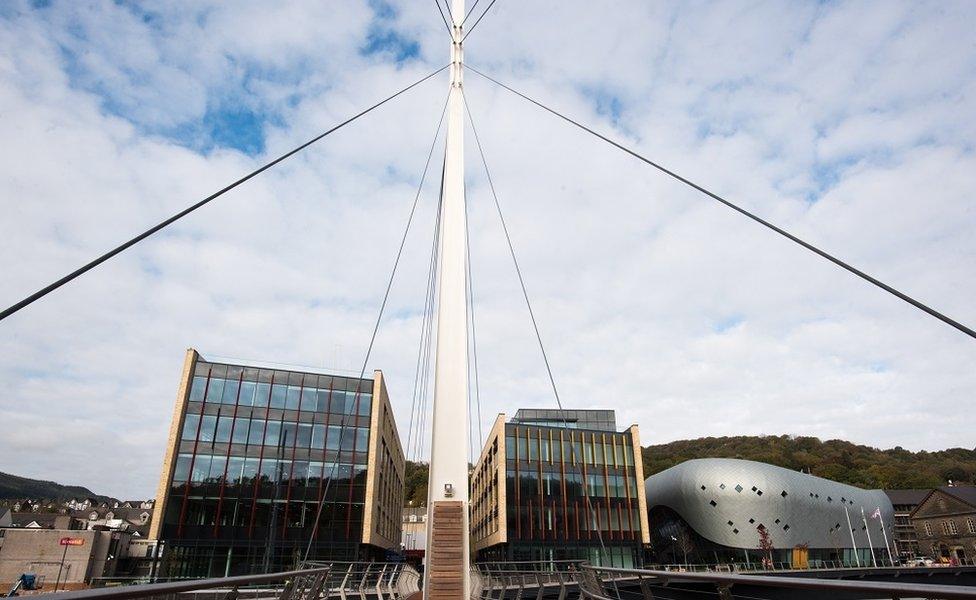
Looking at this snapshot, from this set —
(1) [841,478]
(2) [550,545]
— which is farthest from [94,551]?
(1) [841,478]

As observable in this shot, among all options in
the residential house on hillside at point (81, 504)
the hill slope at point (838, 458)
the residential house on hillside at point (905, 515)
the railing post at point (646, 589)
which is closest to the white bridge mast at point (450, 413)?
the railing post at point (646, 589)

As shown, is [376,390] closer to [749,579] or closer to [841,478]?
[749,579]

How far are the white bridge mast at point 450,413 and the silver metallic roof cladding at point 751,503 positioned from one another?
63227mm

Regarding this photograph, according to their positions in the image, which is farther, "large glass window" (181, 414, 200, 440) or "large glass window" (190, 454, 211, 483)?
"large glass window" (181, 414, 200, 440)

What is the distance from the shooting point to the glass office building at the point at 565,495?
45750mm

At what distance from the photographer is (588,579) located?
19.2ft

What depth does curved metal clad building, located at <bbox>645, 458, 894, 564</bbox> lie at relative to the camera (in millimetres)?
62469

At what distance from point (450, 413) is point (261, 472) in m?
29.4

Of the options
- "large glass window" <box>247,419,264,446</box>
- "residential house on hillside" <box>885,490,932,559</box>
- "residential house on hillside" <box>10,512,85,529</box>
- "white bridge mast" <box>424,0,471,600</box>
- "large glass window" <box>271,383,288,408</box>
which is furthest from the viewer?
"residential house on hillside" <box>885,490,932,559</box>

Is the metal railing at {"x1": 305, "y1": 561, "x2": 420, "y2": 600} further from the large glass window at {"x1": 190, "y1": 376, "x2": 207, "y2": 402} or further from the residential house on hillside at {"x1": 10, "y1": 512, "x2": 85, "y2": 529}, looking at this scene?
the residential house on hillside at {"x1": 10, "y1": 512, "x2": 85, "y2": 529}

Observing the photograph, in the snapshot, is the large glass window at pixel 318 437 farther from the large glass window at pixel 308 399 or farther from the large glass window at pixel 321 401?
the large glass window at pixel 308 399

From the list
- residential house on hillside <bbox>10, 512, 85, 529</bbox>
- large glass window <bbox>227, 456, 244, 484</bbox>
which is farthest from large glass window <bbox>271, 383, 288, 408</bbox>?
residential house on hillside <bbox>10, 512, 85, 529</bbox>

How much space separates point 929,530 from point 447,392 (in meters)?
96.8

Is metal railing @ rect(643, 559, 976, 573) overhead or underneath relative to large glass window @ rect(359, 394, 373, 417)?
underneath
